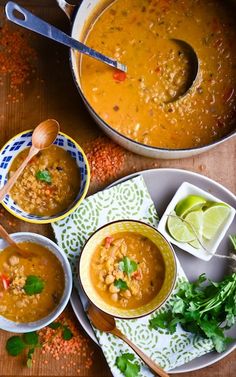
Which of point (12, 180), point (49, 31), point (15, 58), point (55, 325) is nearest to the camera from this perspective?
point (49, 31)

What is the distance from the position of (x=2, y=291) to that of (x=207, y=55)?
4.25 feet

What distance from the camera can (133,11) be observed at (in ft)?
7.79

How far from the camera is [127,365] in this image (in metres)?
2.29

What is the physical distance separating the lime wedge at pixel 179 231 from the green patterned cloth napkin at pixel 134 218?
3.4 inches

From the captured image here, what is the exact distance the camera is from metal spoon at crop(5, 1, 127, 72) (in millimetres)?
1911

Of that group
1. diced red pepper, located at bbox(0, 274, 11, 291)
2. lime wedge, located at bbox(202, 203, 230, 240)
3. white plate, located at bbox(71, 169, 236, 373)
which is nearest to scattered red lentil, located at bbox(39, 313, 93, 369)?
white plate, located at bbox(71, 169, 236, 373)

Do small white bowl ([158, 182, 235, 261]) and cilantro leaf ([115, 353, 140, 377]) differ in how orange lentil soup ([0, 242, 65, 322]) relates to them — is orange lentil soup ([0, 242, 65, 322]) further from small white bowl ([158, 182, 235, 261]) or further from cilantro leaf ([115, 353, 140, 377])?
small white bowl ([158, 182, 235, 261])

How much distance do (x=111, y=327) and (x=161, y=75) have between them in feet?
3.43

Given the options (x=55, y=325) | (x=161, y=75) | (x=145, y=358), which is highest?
(x=161, y=75)

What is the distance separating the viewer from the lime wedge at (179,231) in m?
2.33

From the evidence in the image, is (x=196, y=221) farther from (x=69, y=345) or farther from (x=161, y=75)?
(x=69, y=345)

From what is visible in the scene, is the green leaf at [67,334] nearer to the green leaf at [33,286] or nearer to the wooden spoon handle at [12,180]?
the green leaf at [33,286]

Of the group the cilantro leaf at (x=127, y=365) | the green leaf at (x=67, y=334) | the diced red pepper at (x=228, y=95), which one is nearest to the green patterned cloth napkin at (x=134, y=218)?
the cilantro leaf at (x=127, y=365)

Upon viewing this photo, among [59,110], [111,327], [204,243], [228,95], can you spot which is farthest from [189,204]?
[59,110]
